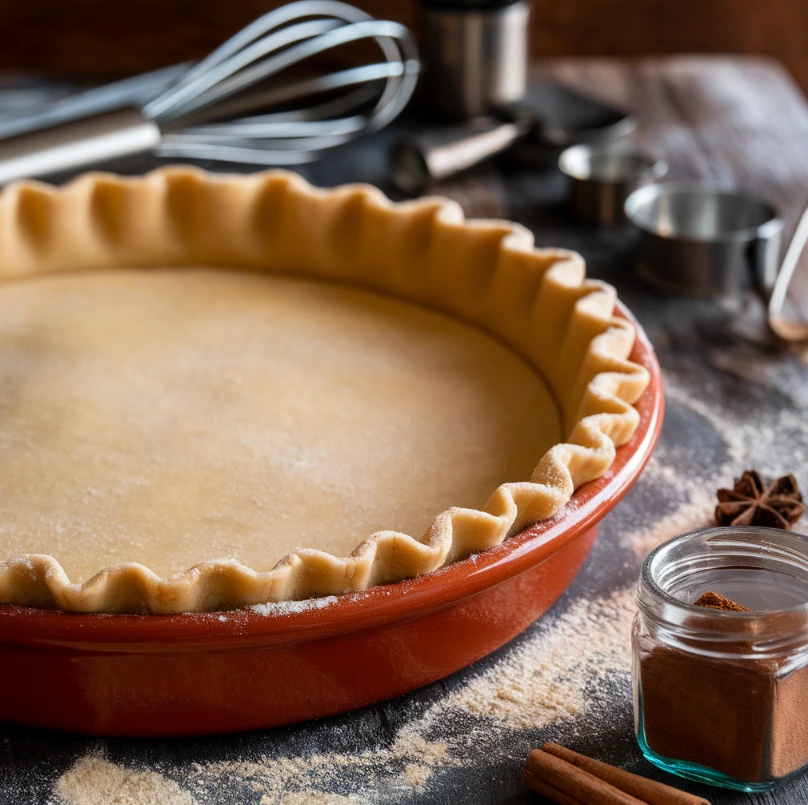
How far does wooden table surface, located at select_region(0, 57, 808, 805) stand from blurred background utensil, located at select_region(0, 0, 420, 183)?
14 cm

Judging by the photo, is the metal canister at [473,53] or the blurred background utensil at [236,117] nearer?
the blurred background utensil at [236,117]

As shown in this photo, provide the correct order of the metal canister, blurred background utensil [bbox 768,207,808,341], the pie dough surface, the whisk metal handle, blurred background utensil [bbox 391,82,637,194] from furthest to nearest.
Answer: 1. the metal canister
2. blurred background utensil [bbox 391,82,637,194]
3. the whisk metal handle
4. blurred background utensil [bbox 768,207,808,341]
5. the pie dough surface

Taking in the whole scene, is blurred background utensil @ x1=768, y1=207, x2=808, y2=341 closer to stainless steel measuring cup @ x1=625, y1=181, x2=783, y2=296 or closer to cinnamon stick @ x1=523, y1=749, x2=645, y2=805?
stainless steel measuring cup @ x1=625, y1=181, x2=783, y2=296

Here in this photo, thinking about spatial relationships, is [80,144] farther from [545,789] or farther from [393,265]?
[545,789]

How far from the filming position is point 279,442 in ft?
3.74

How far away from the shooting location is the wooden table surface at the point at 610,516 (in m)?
0.85

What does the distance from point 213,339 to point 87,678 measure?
59cm

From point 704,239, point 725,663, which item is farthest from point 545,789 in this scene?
point 704,239

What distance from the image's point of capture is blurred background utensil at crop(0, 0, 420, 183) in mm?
1889

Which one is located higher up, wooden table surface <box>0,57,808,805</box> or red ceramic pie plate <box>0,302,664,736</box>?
red ceramic pie plate <box>0,302,664,736</box>

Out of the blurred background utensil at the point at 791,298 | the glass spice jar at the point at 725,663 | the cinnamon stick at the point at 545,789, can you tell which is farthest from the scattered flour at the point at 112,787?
the blurred background utensil at the point at 791,298

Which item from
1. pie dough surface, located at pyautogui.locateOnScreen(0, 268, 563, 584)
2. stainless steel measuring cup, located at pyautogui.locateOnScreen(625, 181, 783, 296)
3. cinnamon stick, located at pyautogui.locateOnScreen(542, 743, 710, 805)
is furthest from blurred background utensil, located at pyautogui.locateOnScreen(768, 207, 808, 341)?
cinnamon stick, located at pyautogui.locateOnScreen(542, 743, 710, 805)

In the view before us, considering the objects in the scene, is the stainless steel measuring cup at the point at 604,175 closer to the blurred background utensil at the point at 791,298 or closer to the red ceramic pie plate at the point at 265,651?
the blurred background utensil at the point at 791,298

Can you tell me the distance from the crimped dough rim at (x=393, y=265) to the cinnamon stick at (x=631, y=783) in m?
0.18
